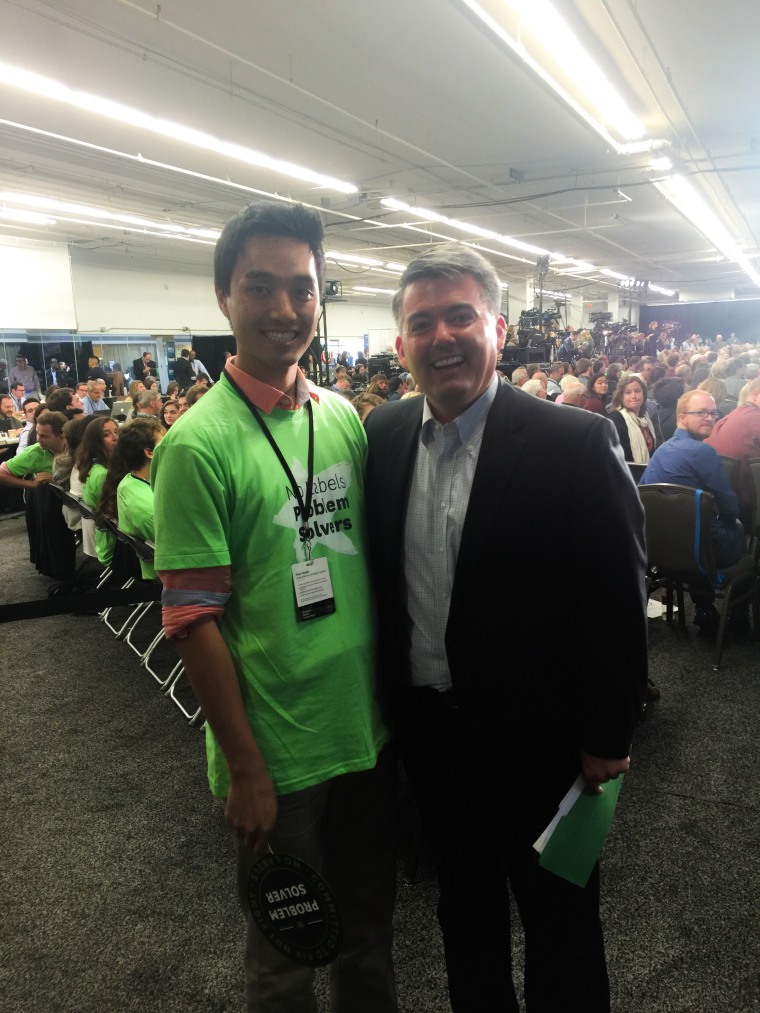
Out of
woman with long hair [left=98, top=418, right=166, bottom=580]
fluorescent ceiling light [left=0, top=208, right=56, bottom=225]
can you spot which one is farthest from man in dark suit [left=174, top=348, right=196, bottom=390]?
woman with long hair [left=98, top=418, right=166, bottom=580]

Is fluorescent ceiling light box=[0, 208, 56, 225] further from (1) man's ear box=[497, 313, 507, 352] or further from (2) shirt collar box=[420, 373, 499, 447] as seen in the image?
(2) shirt collar box=[420, 373, 499, 447]

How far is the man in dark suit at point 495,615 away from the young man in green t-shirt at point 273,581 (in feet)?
0.39

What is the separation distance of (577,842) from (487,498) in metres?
0.66

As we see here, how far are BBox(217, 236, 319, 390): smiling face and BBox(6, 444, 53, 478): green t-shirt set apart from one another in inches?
167

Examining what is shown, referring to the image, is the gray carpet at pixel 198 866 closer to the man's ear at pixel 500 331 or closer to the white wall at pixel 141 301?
the man's ear at pixel 500 331

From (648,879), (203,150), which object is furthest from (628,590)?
(203,150)

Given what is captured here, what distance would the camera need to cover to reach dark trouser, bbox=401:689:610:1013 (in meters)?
1.29

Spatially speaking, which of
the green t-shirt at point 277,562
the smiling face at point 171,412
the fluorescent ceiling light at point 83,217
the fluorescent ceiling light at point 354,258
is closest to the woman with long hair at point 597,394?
the smiling face at point 171,412

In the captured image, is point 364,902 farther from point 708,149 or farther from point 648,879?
point 708,149

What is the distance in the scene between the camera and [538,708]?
1.23m

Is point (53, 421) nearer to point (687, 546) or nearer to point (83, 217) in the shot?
point (687, 546)

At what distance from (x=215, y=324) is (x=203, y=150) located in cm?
972

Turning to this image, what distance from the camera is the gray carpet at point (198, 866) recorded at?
5.60 ft

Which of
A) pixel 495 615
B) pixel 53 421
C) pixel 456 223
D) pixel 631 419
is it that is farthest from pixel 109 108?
pixel 456 223
